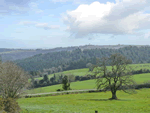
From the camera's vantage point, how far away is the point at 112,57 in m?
46.0

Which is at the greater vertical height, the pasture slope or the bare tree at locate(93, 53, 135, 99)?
the bare tree at locate(93, 53, 135, 99)

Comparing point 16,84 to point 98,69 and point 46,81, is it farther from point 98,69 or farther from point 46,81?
point 46,81

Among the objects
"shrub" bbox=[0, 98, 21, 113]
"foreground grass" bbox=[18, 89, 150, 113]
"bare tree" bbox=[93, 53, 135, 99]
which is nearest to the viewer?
"shrub" bbox=[0, 98, 21, 113]

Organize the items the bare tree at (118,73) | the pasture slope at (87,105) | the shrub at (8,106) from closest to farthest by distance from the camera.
Answer: the shrub at (8,106), the pasture slope at (87,105), the bare tree at (118,73)

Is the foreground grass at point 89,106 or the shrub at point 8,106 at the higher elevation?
the shrub at point 8,106

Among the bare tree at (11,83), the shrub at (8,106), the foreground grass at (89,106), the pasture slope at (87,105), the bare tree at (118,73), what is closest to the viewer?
the shrub at (8,106)

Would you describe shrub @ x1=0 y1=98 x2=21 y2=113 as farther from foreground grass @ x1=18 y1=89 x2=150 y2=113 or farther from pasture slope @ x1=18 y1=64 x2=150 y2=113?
foreground grass @ x1=18 y1=89 x2=150 y2=113

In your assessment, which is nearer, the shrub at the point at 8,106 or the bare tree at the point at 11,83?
the shrub at the point at 8,106

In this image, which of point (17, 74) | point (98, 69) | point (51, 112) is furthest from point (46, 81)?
point (51, 112)

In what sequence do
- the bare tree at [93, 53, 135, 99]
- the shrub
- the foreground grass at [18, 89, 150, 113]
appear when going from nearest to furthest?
1. the shrub
2. the foreground grass at [18, 89, 150, 113]
3. the bare tree at [93, 53, 135, 99]

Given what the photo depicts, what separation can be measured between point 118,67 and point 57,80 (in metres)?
99.4

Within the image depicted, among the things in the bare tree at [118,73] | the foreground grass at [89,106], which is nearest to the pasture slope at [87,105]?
the foreground grass at [89,106]

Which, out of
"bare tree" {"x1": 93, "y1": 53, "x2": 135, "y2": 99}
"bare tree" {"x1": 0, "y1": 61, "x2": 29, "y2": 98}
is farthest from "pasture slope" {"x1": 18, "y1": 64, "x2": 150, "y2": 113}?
"bare tree" {"x1": 93, "y1": 53, "x2": 135, "y2": 99}

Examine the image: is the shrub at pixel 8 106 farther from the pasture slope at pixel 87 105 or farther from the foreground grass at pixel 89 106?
the foreground grass at pixel 89 106
